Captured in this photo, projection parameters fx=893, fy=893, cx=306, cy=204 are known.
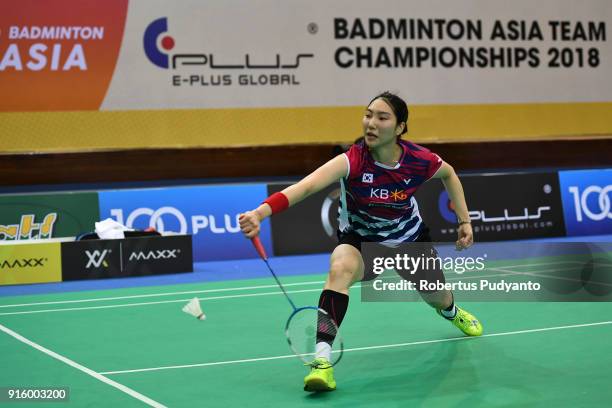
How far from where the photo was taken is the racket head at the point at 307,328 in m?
4.08

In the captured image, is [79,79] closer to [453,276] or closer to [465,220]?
[453,276]

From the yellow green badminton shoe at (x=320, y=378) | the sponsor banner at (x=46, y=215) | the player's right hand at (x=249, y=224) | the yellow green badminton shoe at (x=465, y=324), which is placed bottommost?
the yellow green badminton shoe at (x=320, y=378)

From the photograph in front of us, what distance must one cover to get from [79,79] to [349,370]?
6756 millimetres

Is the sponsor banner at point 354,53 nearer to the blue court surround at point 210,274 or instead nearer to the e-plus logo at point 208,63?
the e-plus logo at point 208,63

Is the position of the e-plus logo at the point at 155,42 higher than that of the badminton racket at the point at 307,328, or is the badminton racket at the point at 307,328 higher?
the e-plus logo at the point at 155,42

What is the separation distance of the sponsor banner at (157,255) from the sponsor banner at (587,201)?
476cm

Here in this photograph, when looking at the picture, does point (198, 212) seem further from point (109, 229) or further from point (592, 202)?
→ point (592, 202)

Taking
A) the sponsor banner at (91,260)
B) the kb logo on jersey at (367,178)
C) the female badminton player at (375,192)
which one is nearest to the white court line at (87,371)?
the female badminton player at (375,192)

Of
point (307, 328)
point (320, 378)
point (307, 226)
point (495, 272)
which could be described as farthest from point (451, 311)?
point (307, 226)

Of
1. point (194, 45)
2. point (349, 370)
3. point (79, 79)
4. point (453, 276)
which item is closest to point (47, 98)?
point (79, 79)

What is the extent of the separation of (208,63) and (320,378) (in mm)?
7230

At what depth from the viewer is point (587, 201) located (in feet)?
35.1

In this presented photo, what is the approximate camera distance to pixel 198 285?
7.63m

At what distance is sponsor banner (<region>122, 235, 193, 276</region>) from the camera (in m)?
8.27
